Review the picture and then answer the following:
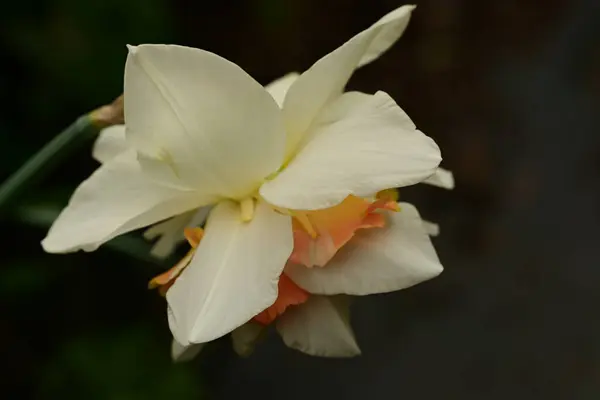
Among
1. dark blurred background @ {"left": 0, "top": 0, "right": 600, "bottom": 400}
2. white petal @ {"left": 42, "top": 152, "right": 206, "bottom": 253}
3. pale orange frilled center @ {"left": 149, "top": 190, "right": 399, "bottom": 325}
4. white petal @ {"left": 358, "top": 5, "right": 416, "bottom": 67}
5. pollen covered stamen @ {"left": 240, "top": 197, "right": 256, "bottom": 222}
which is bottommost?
dark blurred background @ {"left": 0, "top": 0, "right": 600, "bottom": 400}

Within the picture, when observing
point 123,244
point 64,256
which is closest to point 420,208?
point 64,256

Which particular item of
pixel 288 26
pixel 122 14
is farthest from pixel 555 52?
pixel 122 14

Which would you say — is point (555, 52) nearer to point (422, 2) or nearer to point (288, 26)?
point (422, 2)

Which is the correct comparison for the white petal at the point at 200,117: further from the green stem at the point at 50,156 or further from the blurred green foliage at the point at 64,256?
the blurred green foliage at the point at 64,256

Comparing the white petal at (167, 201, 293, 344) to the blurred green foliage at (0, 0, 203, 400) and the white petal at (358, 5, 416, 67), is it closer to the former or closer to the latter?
the white petal at (358, 5, 416, 67)

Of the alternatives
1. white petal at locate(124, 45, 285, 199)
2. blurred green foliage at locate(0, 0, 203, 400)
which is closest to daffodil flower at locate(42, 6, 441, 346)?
white petal at locate(124, 45, 285, 199)

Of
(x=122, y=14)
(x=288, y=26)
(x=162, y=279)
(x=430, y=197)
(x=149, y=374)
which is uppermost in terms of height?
(x=162, y=279)

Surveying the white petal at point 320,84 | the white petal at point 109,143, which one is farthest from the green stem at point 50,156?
the white petal at point 320,84
